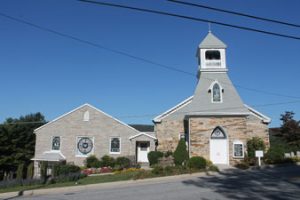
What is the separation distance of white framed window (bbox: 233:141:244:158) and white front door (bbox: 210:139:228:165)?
0.73m

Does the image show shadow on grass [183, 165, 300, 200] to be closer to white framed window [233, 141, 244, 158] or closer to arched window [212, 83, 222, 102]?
white framed window [233, 141, 244, 158]

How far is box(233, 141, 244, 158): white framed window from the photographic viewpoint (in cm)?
3027

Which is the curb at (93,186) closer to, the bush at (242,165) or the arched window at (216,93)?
the bush at (242,165)

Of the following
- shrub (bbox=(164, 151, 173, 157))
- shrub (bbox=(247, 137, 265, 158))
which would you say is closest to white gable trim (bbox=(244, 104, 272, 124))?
shrub (bbox=(247, 137, 265, 158))

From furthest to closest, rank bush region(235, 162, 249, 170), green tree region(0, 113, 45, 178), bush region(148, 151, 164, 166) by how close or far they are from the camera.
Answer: green tree region(0, 113, 45, 178) → bush region(148, 151, 164, 166) → bush region(235, 162, 249, 170)

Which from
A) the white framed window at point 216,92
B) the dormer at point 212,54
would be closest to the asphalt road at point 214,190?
the white framed window at point 216,92

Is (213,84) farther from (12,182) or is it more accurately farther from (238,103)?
(12,182)

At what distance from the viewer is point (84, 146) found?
36500mm

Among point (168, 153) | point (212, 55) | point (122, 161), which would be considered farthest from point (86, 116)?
point (212, 55)

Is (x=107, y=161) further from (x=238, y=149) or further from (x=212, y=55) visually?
(x=212, y=55)

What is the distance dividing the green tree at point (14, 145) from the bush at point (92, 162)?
548 inches

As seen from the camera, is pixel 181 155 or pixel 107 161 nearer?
pixel 181 155

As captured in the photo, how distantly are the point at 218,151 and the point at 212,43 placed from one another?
1048cm

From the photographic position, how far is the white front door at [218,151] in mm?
30328
